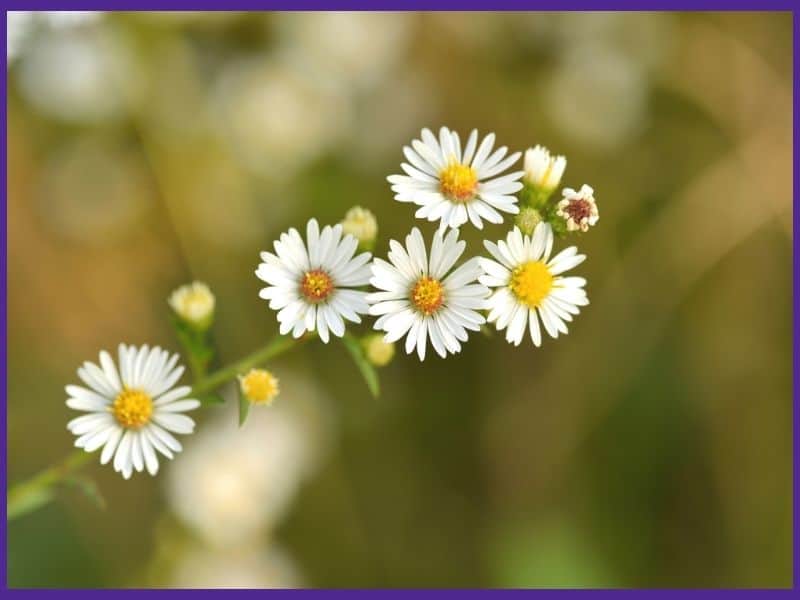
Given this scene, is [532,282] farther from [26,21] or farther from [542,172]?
[26,21]

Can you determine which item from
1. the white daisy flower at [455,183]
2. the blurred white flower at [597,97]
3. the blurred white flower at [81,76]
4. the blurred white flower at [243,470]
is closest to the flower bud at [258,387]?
the white daisy flower at [455,183]

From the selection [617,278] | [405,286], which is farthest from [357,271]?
[617,278]

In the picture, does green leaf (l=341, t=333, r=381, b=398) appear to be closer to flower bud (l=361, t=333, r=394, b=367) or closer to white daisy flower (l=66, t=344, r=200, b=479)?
flower bud (l=361, t=333, r=394, b=367)

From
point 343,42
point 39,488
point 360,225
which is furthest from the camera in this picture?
point 343,42

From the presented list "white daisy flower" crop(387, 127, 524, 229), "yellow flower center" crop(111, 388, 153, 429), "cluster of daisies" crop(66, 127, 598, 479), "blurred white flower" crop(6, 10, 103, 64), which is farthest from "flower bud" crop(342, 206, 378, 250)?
"blurred white flower" crop(6, 10, 103, 64)

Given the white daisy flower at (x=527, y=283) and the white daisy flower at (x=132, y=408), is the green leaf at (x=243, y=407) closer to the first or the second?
the white daisy flower at (x=132, y=408)

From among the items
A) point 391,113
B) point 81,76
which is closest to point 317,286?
point 81,76
